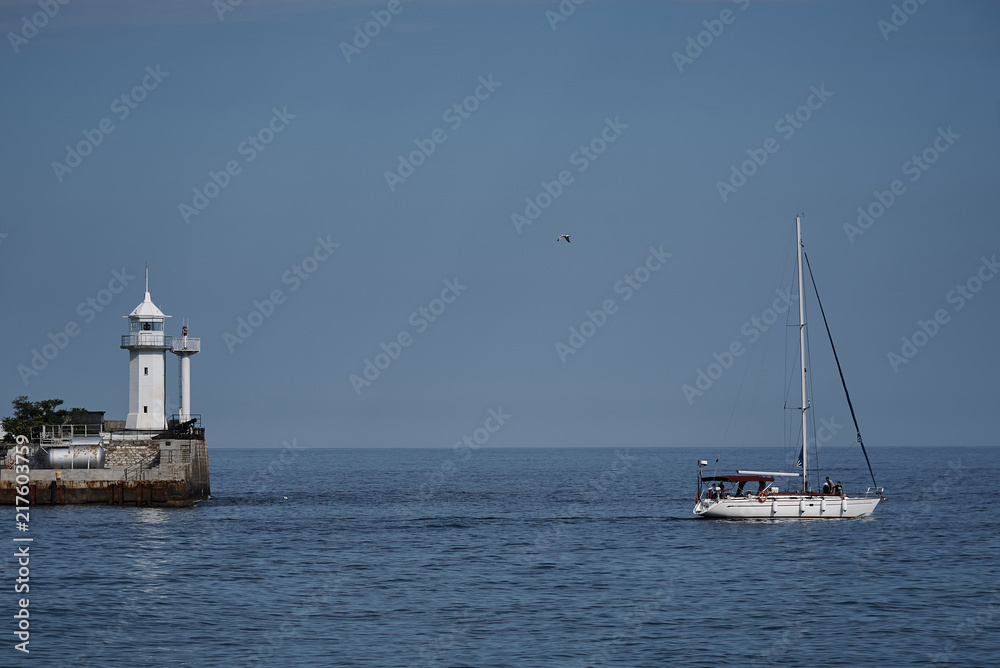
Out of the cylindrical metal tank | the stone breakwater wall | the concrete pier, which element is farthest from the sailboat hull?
the cylindrical metal tank

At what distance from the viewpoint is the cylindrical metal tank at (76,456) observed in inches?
2650

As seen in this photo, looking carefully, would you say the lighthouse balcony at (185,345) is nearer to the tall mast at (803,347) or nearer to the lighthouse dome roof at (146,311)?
the lighthouse dome roof at (146,311)

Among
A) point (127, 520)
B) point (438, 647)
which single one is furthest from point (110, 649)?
point (127, 520)

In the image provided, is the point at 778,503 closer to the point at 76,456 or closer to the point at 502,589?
the point at 502,589

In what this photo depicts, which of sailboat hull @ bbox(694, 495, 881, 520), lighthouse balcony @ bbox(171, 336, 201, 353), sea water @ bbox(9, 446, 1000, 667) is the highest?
lighthouse balcony @ bbox(171, 336, 201, 353)

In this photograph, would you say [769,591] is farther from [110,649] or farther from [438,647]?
[110,649]

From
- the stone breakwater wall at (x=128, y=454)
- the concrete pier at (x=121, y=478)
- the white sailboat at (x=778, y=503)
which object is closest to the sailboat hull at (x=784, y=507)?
the white sailboat at (x=778, y=503)

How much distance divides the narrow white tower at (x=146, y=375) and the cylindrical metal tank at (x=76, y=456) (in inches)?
303

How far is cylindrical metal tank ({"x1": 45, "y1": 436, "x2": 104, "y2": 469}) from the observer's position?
2650 inches

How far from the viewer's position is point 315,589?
1615 inches

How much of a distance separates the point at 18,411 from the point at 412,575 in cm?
4253

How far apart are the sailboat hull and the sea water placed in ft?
1.84

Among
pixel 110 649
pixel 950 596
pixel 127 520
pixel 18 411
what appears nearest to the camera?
pixel 110 649

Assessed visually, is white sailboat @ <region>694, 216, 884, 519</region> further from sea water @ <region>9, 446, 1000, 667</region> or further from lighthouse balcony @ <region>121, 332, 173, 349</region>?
lighthouse balcony @ <region>121, 332, 173, 349</region>
